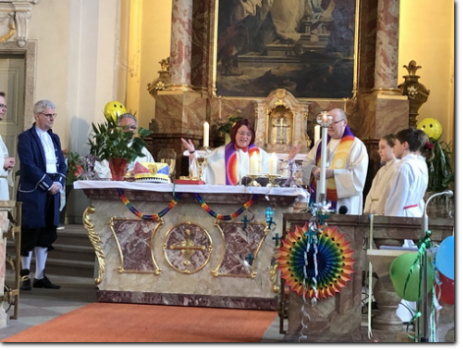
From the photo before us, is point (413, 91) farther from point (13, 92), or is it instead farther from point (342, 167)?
point (342, 167)

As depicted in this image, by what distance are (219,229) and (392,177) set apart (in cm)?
198

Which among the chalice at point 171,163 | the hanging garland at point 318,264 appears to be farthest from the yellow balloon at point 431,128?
the hanging garland at point 318,264

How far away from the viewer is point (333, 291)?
6.14 meters

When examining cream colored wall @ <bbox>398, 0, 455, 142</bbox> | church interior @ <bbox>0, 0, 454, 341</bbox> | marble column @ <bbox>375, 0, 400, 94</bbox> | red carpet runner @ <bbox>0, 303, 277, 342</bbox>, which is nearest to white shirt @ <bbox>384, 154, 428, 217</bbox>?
red carpet runner @ <bbox>0, 303, 277, 342</bbox>

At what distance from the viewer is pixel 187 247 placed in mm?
8352

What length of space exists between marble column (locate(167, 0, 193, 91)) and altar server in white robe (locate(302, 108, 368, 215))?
5681 mm

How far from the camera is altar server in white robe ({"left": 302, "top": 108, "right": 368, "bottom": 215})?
8.30 m

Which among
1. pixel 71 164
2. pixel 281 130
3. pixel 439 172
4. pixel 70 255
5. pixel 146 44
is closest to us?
pixel 70 255

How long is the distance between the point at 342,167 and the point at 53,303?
2823 millimetres

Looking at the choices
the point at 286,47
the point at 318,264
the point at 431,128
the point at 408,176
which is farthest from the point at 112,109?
the point at 318,264

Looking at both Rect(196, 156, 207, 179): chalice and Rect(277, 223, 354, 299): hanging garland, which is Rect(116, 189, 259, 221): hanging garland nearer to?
Rect(196, 156, 207, 179): chalice

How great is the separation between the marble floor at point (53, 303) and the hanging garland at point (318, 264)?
576 millimetres
